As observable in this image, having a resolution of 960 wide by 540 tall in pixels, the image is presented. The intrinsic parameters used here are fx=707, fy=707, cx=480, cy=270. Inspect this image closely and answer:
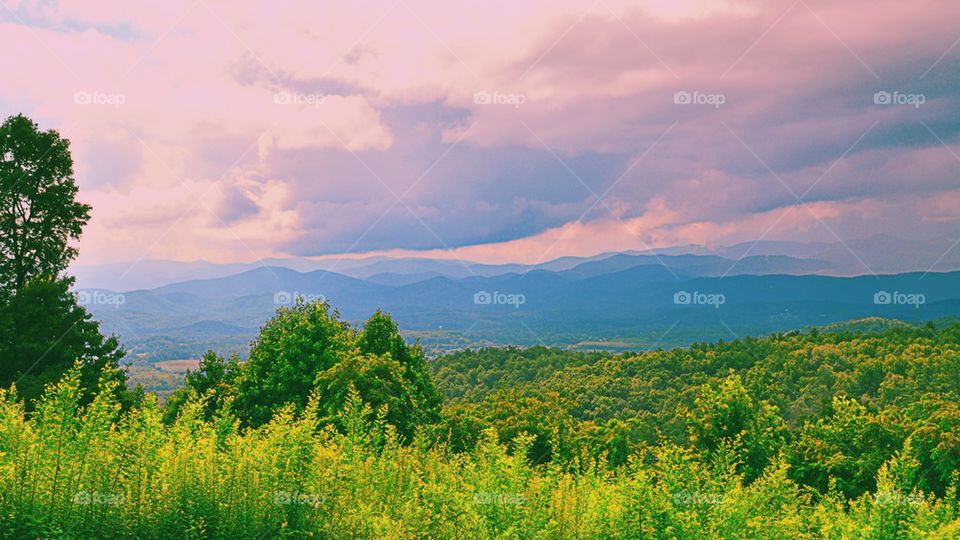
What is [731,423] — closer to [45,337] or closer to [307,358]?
[307,358]

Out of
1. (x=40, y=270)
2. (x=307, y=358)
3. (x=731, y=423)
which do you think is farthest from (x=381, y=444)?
(x=40, y=270)

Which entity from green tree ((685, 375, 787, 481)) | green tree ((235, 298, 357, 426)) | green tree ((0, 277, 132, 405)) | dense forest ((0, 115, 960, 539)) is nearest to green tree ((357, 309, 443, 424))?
dense forest ((0, 115, 960, 539))

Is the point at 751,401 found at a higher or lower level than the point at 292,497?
→ higher

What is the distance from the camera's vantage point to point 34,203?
130 ft

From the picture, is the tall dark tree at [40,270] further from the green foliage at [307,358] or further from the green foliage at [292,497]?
the green foliage at [292,497]

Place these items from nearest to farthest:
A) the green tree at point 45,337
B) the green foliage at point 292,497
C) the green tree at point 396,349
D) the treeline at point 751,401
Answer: the green foliage at point 292,497 → the treeline at point 751,401 → the green tree at point 45,337 → the green tree at point 396,349

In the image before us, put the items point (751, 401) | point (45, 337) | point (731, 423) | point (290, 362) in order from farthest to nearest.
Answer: point (45, 337)
point (290, 362)
point (751, 401)
point (731, 423)

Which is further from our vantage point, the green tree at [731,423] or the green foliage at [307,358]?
the green foliage at [307,358]

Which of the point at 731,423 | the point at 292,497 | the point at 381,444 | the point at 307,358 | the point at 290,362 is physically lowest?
the point at 381,444

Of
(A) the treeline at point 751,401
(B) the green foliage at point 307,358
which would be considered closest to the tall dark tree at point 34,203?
(B) the green foliage at point 307,358

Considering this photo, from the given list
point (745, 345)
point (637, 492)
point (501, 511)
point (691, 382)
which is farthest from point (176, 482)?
point (745, 345)

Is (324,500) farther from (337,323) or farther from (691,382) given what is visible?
(691,382)

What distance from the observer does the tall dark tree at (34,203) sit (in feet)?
127

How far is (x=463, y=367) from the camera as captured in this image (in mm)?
111375
